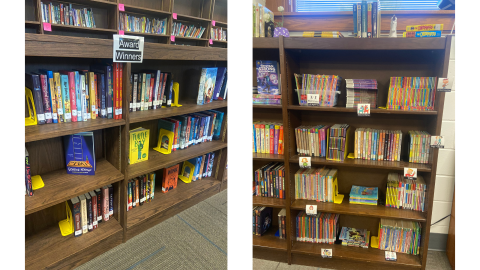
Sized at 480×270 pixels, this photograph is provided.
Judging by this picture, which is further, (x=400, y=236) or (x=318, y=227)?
(x=318, y=227)

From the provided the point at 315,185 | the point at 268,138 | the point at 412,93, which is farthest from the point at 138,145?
the point at 412,93

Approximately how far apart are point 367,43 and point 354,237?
1461 mm

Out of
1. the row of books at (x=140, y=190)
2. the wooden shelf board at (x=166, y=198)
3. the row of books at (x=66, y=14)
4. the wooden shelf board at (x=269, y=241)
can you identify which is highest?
the row of books at (x=66, y=14)

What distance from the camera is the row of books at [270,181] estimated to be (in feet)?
8.32

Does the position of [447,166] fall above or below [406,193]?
above

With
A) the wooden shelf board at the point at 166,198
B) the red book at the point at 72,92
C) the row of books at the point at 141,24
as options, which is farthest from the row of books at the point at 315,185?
the row of books at the point at 141,24

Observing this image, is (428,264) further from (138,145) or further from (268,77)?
(138,145)

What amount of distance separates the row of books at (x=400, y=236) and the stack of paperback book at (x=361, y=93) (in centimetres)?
88

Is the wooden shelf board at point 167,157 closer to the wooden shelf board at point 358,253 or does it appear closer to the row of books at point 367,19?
the wooden shelf board at point 358,253

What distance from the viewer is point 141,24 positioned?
3646mm

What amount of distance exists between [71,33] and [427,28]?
2872mm
